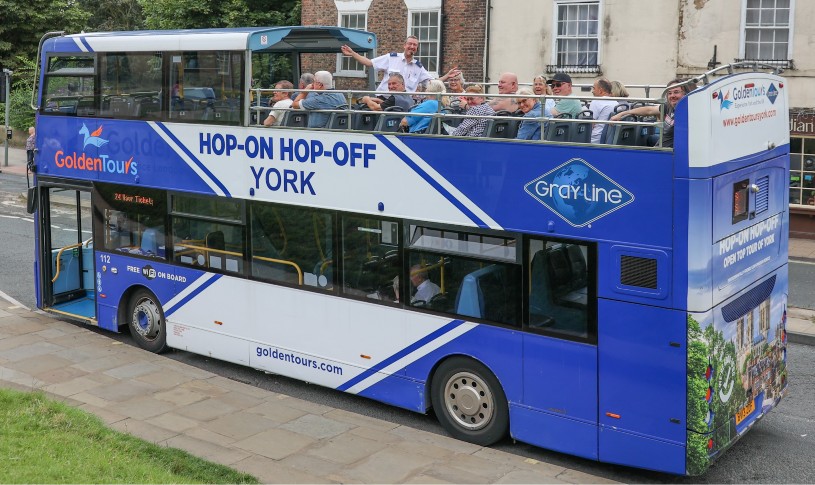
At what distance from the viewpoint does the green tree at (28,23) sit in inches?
1631

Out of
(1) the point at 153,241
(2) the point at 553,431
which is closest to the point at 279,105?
(1) the point at 153,241

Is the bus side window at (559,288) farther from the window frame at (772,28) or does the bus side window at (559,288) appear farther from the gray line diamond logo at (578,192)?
the window frame at (772,28)

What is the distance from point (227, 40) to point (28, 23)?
3527 cm

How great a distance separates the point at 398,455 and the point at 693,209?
11.3 feet

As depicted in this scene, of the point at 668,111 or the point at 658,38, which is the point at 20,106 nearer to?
the point at 658,38

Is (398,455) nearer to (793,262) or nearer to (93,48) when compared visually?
(93,48)

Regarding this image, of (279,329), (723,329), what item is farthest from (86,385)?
(723,329)

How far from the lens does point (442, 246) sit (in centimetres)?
919

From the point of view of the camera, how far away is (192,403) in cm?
1029

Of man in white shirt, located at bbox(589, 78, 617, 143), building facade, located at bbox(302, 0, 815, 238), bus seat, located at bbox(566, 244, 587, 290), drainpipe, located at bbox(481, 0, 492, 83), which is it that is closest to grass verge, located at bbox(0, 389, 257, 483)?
bus seat, located at bbox(566, 244, 587, 290)

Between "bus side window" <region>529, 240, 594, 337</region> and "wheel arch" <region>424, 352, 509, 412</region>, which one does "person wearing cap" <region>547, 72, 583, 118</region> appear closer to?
"bus side window" <region>529, 240, 594, 337</region>

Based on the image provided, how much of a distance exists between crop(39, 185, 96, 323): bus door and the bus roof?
2039 millimetres

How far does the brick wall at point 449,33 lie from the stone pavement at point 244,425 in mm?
12230

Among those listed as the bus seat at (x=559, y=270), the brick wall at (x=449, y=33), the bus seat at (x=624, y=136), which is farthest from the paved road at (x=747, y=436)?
the brick wall at (x=449, y=33)
